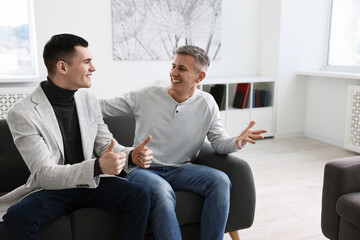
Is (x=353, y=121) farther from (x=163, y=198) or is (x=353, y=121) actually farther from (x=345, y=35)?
(x=163, y=198)

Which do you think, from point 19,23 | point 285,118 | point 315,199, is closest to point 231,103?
point 285,118

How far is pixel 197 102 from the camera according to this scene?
200 centimetres

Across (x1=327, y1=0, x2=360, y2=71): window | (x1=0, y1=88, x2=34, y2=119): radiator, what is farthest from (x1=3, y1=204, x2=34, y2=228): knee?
(x1=327, y1=0, x2=360, y2=71): window

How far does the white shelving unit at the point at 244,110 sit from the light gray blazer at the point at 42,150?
8.50 feet

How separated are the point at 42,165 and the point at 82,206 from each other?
0.28 m

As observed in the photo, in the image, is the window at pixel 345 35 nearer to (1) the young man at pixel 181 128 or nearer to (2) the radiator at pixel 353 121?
(2) the radiator at pixel 353 121

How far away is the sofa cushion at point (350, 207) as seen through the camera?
1.68m

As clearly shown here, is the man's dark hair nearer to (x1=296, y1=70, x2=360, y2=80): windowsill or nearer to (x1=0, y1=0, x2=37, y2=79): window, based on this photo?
(x1=0, y1=0, x2=37, y2=79): window

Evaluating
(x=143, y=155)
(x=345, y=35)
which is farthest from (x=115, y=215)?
(x=345, y=35)

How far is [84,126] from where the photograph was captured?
5.65ft

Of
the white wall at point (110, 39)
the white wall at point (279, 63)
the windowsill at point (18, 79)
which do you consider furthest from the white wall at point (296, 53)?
the windowsill at point (18, 79)

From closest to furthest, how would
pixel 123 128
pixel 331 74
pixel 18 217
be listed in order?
pixel 18 217 < pixel 123 128 < pixel 331 74

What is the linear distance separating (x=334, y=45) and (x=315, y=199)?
2454 millimetres


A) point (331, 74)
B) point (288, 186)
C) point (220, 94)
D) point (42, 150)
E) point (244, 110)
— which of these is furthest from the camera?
point (244, 110)
